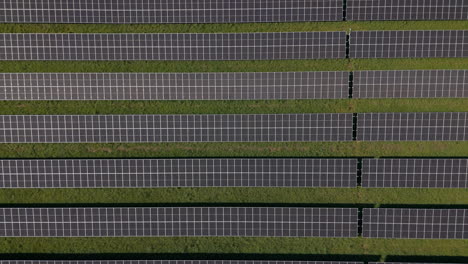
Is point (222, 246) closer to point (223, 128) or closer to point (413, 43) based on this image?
point (223, 128)

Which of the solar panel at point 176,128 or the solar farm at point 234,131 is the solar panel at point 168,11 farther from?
the solar panel at point 176,128

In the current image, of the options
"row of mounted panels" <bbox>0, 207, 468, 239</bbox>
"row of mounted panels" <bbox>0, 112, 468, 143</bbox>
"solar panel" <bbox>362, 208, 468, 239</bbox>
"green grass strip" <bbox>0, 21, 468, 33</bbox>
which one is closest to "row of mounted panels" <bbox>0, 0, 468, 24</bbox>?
"green grass strip" <bbox>0, 21, 468, 33</bbox>

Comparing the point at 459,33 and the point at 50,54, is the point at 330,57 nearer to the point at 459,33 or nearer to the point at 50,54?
the point at 459,33

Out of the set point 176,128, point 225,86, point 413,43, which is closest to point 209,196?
point 176,128

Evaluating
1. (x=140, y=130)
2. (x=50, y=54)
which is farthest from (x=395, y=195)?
(x=50, y=54)

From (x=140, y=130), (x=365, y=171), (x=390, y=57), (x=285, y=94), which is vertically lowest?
(x=365, y=171)

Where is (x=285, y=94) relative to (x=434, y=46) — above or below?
below
